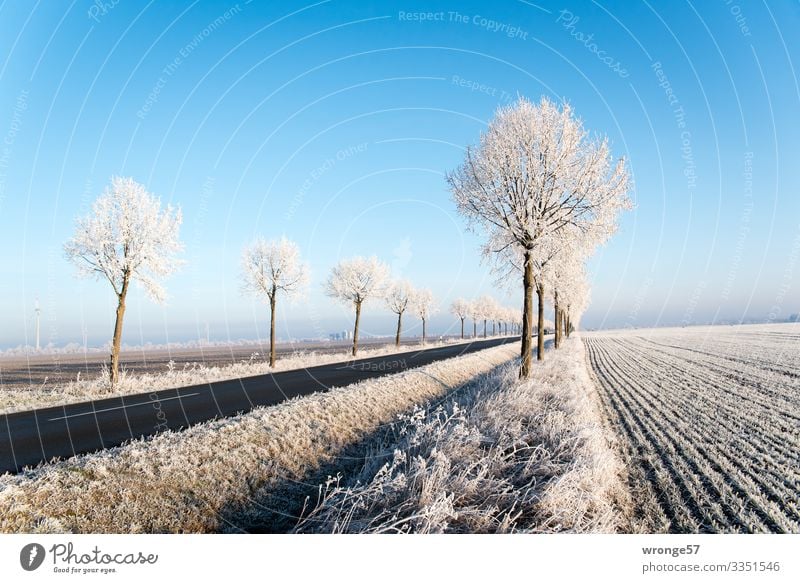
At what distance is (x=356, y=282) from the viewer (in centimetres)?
3784

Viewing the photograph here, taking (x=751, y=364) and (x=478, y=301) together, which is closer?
(x=751, y=364)

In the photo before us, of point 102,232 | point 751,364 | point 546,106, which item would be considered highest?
point 546,106

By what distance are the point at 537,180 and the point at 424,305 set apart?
55003 millimetres

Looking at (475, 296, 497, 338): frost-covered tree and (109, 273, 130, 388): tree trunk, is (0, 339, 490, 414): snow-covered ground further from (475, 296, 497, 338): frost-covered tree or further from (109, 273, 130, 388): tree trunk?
(475, 296, 497, 338): frost-covered tree

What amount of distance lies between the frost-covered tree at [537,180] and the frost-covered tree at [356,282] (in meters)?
24.4

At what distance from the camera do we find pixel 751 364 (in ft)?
81.7

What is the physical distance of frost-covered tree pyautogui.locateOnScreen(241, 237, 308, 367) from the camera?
28453 mm

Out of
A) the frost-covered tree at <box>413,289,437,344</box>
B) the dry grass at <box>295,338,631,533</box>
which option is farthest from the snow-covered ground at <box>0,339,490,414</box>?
the frost-covered tree at <box>413,289,437,344</box>

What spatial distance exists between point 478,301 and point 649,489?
102862mm

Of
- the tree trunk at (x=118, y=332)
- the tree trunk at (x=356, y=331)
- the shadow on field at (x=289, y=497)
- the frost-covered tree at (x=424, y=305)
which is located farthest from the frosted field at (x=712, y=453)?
the frost-covered tree at (x=424, y=305)

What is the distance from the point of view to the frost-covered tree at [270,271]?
93.4ft

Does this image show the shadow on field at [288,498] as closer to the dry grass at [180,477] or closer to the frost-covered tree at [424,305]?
the dry grass at [180,477]
